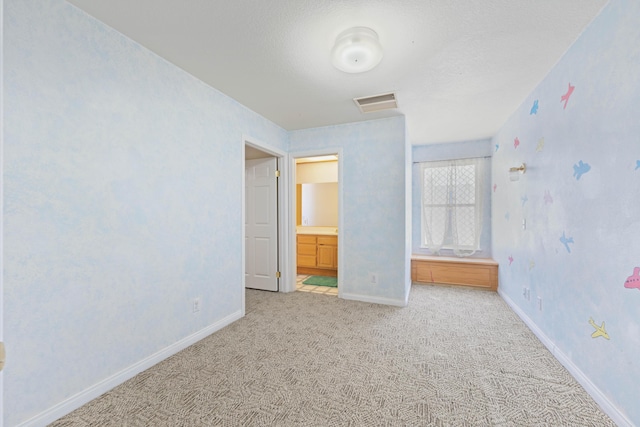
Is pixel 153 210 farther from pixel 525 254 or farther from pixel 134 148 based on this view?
pixel 525 254

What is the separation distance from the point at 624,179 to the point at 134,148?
9.91 feet

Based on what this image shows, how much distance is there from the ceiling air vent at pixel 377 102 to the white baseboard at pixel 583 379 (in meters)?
2.52

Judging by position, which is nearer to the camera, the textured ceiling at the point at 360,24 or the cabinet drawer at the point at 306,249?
the textured ceiling at the point at 360,24

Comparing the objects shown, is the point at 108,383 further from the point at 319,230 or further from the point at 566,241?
the point at 319,230

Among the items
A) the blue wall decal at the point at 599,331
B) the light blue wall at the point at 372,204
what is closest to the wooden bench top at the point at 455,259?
the light blue wall at the point at 372,204

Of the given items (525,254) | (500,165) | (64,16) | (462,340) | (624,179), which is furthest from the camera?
(500,165)

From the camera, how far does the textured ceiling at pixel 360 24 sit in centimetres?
181

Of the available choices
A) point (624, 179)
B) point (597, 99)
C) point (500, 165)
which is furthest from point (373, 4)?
point (500, 165)

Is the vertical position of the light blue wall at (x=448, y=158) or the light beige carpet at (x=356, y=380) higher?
the light blue wall at (x=448, y=158)

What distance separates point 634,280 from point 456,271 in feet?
9.64

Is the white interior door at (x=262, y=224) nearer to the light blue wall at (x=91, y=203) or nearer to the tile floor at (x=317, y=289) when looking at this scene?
the tile floor at (x=317, y=289)

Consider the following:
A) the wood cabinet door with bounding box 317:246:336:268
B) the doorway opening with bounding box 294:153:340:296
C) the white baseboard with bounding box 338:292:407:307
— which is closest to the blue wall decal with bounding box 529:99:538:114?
the white baseboard with bounding box 338:292:407:307

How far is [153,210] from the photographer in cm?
227

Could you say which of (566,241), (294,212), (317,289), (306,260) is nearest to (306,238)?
(306,260)
